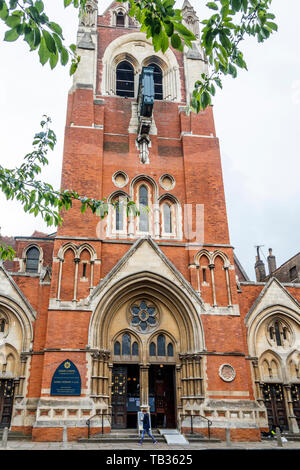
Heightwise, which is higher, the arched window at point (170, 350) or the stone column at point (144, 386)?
the arched window at point (170, 350)

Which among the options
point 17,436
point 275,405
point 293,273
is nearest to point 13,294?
point 17,436

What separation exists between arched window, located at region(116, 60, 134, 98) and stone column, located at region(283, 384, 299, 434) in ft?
60.3

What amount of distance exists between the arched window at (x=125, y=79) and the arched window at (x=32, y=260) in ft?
35.4

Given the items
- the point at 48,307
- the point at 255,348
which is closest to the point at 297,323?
the point at 255,348

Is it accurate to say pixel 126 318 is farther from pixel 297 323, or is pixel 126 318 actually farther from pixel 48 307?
pixel 297 323

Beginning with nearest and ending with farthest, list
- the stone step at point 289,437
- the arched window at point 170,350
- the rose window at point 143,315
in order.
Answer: the stone step at point 289,437, the arched window at point 170,350, the rose window at point 143,315

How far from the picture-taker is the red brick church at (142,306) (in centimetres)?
1564

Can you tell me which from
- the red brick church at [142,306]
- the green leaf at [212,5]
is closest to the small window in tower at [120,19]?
the red brick church at [142,306]

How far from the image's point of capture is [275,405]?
17.5 m

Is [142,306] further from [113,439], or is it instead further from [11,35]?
[11,35]

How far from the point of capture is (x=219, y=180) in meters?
20.4

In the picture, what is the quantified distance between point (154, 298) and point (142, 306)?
68 centimetres

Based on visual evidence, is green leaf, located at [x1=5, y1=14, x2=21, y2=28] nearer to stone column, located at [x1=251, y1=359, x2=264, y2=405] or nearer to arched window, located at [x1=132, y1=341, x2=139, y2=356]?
arched window, located at [x1=132, y1=341, x2=139, y2=356]

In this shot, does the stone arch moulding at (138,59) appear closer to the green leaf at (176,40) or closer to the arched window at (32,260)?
the arched window at (32,260)
